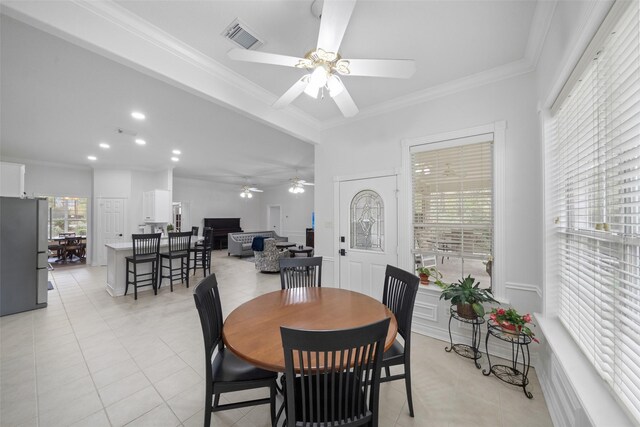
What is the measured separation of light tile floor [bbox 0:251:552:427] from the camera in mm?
1696

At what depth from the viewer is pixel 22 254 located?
351 centimetres

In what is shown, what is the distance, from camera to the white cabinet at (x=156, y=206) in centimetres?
716

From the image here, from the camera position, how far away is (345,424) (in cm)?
111

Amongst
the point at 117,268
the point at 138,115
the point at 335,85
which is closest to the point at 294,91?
the point at 335,85

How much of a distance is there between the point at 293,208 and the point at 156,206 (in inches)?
204

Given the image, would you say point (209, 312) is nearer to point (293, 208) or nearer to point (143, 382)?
point (143, 382)

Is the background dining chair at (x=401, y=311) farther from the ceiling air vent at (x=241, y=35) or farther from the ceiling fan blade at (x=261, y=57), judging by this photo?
the ceiling air vent at (x=241, y=35)

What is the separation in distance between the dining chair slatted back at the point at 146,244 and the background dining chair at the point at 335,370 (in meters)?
4.24

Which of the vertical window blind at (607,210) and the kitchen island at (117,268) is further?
the kitchen island at (117,268)

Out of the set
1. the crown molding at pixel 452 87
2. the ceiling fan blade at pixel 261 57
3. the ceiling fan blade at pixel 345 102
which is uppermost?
the crown molding at pixel 452 87

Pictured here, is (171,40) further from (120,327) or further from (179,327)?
(120,327)

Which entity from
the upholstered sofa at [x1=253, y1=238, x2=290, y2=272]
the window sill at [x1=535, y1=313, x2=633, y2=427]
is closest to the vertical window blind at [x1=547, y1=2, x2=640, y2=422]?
the window sill at [x1=535, y1=313, x2=633, y2=427]

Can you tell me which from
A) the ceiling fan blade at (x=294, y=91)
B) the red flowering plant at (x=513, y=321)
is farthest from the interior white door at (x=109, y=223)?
the red flowering plant at (x=513, y=321)

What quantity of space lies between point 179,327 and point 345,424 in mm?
2779
